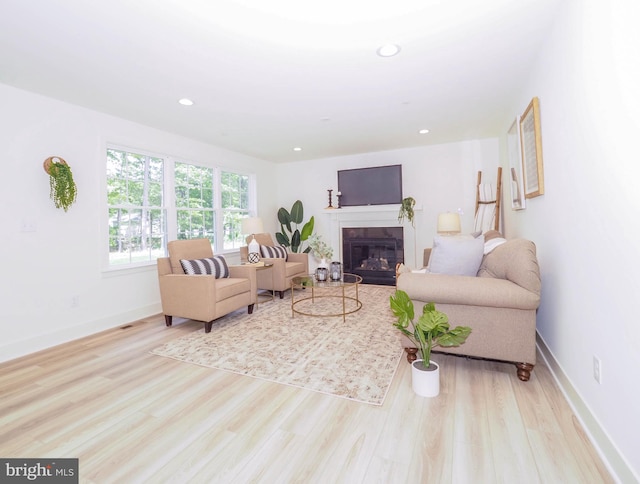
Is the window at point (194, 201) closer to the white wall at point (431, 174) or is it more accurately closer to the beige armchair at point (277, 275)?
the beige armchair at point (277, 275)

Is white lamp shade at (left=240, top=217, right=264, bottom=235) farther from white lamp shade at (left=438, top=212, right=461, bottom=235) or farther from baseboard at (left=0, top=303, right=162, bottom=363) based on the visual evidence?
white lamp shade at (left=438, top=212, right=461, bottom=235)

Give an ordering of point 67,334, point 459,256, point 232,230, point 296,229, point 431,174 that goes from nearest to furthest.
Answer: point 459,256
point 67,334
point 431,174
point 232,230
point 296,229

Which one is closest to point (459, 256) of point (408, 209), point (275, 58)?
point (275, 58)

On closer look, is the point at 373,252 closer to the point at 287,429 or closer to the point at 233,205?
the point at 233,205

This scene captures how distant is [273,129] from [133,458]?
3723mm

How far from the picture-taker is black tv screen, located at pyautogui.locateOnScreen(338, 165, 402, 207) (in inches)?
213

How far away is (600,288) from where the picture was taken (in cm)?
148

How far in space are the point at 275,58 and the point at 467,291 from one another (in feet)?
7.31

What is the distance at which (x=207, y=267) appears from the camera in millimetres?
3588

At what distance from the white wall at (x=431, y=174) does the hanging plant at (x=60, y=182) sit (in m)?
4.04

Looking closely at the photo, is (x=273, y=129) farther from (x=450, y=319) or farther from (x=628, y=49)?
(x=628, y=49)

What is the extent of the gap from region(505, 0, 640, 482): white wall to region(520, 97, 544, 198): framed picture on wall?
4.2 inches

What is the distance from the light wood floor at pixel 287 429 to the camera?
136 cm

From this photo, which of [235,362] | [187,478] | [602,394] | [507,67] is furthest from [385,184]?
[187,478]
